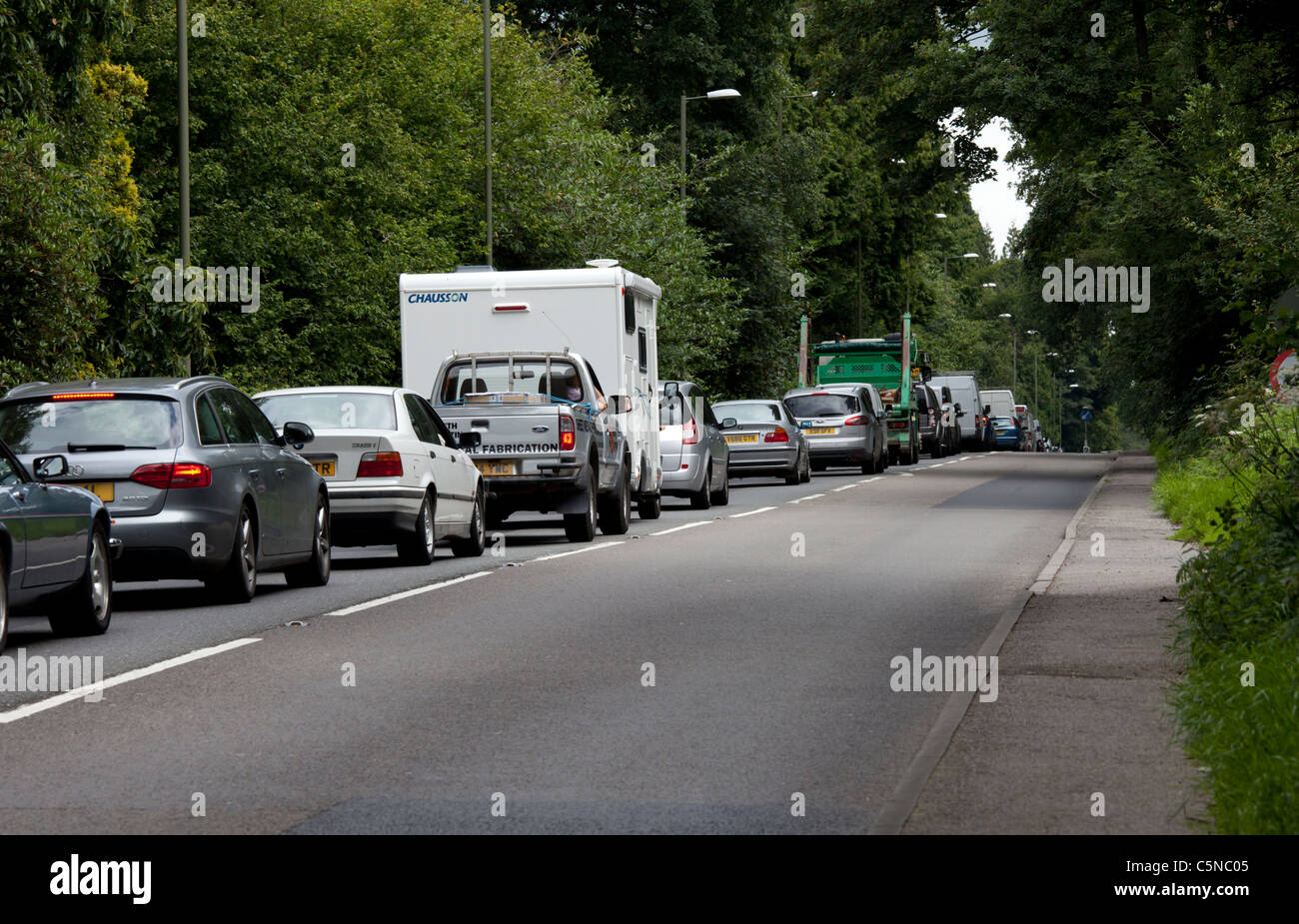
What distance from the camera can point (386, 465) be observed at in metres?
17.3

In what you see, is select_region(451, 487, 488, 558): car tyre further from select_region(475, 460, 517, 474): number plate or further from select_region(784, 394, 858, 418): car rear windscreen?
select_region(784, 394, 858, 418): car rear windscreen

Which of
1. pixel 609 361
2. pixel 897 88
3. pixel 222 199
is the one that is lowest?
pixel 609 361

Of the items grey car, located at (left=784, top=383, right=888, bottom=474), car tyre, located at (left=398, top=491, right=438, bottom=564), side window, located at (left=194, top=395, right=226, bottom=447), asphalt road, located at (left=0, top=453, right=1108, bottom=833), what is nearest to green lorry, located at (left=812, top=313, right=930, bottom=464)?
grey car, located at (left=784, top=383, right=888, bottom=474)

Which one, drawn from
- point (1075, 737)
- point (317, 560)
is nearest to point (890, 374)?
point (317, 560)

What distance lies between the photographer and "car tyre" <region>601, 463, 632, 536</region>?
72.8ft

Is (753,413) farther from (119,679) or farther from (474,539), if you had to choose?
(119,679)

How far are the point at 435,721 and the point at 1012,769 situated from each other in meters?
2.70

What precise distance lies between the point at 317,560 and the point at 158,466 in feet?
8.30

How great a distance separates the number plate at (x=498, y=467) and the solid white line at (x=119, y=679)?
8.39 m

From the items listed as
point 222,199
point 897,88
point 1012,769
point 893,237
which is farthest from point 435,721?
point 893,237

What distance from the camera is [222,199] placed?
1438 inches

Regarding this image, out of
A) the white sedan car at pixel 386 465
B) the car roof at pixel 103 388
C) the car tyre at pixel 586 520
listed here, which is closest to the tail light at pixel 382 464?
the white sedan car at pixel 386 465
